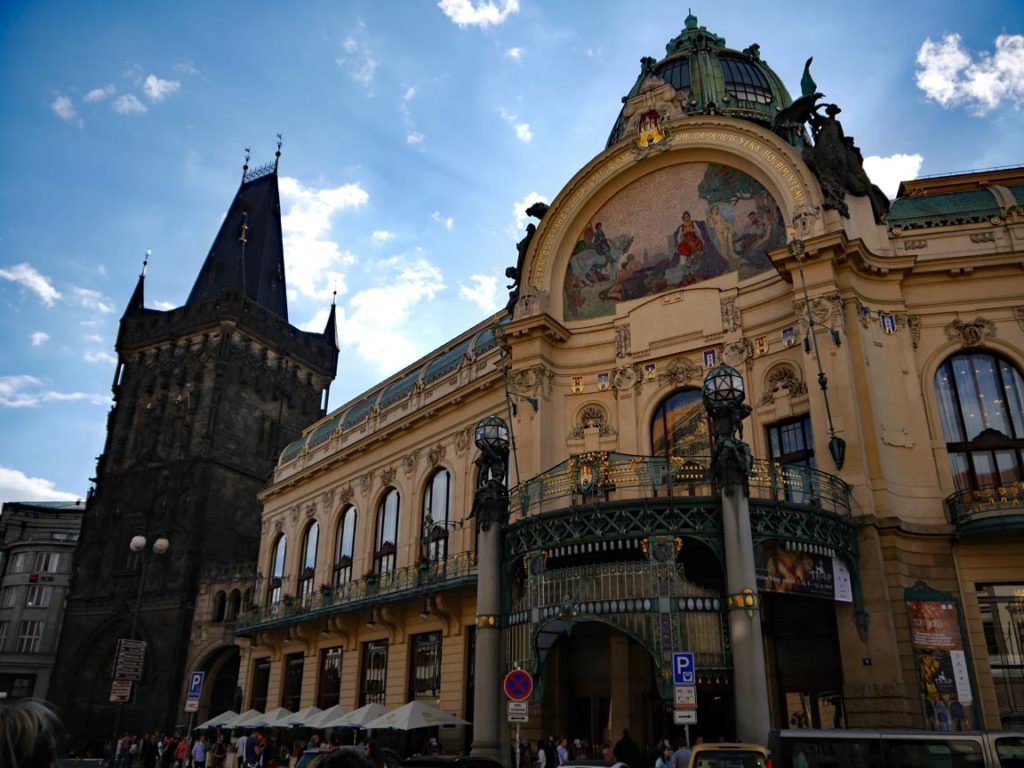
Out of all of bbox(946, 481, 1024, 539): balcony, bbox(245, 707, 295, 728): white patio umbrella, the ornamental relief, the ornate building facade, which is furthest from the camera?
bbox(245, 707, 295, 728): white patio umbrella

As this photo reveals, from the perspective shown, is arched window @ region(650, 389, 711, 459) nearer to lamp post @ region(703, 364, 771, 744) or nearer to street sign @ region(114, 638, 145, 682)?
lamp post @ region(703, 364, 771, 744)

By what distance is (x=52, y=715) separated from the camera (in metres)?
3.56

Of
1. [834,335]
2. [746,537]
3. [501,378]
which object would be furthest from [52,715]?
[501,378]

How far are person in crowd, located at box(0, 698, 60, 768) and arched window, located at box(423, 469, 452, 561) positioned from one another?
27463 millimetres

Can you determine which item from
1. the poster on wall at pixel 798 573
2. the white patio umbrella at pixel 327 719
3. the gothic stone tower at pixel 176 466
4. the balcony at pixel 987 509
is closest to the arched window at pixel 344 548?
the white patio umbrella at pixel 327 719

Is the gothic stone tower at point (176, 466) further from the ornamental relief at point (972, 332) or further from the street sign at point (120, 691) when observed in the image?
the ornamental relief at point (972, 332)

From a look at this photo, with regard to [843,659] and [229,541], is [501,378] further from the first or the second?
[229,541]

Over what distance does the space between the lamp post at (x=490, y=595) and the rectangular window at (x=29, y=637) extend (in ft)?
224

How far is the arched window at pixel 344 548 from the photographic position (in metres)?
37.2

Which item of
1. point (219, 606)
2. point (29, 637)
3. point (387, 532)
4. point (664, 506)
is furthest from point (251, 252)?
point (664, 506)

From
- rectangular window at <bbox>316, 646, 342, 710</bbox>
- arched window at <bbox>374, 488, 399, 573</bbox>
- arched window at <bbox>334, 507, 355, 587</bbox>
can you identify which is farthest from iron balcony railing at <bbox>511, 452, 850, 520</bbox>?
arched window at <bbox>334, 507, 355, 587</bbox>

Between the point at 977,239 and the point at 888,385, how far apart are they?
16.7 ft

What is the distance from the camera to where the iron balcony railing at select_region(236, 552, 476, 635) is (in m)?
28.8

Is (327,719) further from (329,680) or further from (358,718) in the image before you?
(329,680)
